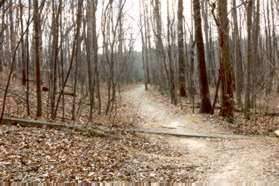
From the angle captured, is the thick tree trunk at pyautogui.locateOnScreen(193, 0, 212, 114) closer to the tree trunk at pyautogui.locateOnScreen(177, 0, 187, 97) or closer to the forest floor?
the forest floor

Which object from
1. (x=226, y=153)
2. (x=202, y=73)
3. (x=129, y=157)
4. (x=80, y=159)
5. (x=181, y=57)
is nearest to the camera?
(x=80, y=159)

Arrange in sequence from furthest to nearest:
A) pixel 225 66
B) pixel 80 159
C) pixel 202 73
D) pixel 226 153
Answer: pixel 202 73
pixel 225 66
pixel 226 153
pixel 80 159

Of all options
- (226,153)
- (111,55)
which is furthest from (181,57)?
(226,153)

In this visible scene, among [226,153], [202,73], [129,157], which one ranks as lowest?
[226,153]

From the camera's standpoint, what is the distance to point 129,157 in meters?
9.19

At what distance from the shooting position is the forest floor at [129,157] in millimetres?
7527

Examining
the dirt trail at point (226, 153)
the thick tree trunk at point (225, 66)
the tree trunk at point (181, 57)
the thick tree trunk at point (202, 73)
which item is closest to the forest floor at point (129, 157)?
the dirt trail at point (226, 153)

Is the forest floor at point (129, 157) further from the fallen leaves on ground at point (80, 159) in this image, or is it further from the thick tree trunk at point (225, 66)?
the thick tree trunk at point (225, 66)

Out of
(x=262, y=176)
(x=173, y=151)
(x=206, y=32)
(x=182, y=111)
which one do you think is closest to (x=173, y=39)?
(x=206, y=32)

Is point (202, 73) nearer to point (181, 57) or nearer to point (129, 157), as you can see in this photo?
point (181, 57)

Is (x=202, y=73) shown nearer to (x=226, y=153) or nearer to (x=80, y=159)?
(x=226, y=153)

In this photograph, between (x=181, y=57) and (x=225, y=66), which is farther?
(x=181, y=57)

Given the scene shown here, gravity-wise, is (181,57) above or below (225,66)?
above

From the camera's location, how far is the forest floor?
7.53 meters
